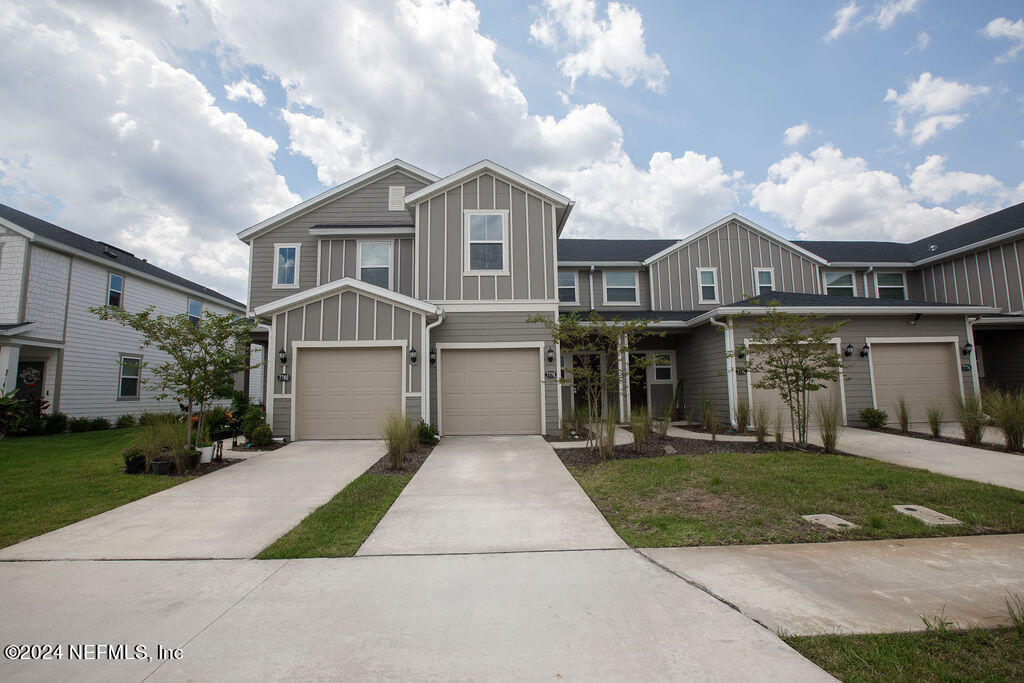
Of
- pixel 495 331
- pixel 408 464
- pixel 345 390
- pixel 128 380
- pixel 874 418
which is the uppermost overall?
pixel 495 331

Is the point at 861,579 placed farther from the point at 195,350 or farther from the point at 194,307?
the point at 194,307

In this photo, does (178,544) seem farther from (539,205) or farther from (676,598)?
(539,205)

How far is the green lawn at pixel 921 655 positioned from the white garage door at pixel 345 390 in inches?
351

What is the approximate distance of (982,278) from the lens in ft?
49.1

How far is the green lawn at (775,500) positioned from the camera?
4.28m

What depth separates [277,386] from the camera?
395 inches

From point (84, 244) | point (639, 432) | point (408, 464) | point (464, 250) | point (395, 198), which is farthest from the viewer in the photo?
point (84, 244)

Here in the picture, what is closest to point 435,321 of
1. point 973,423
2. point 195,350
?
point 195,350

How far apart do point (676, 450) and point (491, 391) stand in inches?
179

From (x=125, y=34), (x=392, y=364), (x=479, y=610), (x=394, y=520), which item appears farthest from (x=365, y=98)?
(x=479, y=610)

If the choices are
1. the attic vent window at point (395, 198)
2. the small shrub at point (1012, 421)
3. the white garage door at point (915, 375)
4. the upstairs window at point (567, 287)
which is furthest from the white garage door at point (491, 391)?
the white garage door at point (915, 375)

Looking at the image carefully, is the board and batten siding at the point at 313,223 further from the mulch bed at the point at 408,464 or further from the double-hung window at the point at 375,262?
the mulch bed at the point at 408,464

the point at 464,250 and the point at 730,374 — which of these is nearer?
the point at 464,250

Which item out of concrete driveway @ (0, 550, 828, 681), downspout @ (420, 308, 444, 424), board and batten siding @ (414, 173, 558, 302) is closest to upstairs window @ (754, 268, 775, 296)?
board and batten siding @ (414, 173, 558, 302)
